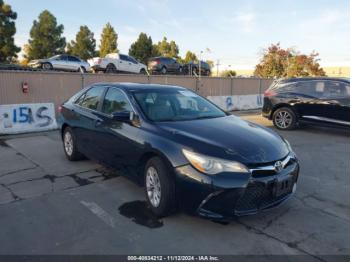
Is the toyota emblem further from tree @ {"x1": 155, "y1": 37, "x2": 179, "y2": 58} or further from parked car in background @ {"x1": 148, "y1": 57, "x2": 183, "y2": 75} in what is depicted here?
tree @ {"x1": 155, "y1": 37, "x2": 179, "y2": 58}

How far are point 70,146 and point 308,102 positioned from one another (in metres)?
7.17

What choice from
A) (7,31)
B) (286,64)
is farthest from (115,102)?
(286,64)

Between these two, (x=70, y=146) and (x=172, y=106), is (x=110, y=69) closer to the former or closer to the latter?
(x=70, y=146)

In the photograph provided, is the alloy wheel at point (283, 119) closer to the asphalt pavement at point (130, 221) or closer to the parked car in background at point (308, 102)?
the parked car in background at point (308, 102)

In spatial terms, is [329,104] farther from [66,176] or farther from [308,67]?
[308,67]

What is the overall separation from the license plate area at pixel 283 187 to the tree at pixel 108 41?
3924 cm

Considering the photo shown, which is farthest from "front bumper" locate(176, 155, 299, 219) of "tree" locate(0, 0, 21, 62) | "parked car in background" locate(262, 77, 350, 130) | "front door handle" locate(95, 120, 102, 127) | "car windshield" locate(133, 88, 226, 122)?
"tree" locate(0, 0, 21, 62)

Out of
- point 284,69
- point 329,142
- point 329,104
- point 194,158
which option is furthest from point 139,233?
point 284,69

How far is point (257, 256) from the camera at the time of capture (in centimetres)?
302

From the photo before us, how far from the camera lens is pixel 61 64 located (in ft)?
65.1

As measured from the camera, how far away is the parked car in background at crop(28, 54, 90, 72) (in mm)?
18981

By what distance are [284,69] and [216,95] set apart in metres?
34.9

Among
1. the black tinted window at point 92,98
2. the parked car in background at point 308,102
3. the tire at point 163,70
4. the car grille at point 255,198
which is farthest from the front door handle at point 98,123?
the tire at point 163,70

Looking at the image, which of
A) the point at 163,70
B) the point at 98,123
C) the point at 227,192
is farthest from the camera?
the point at 163,70
